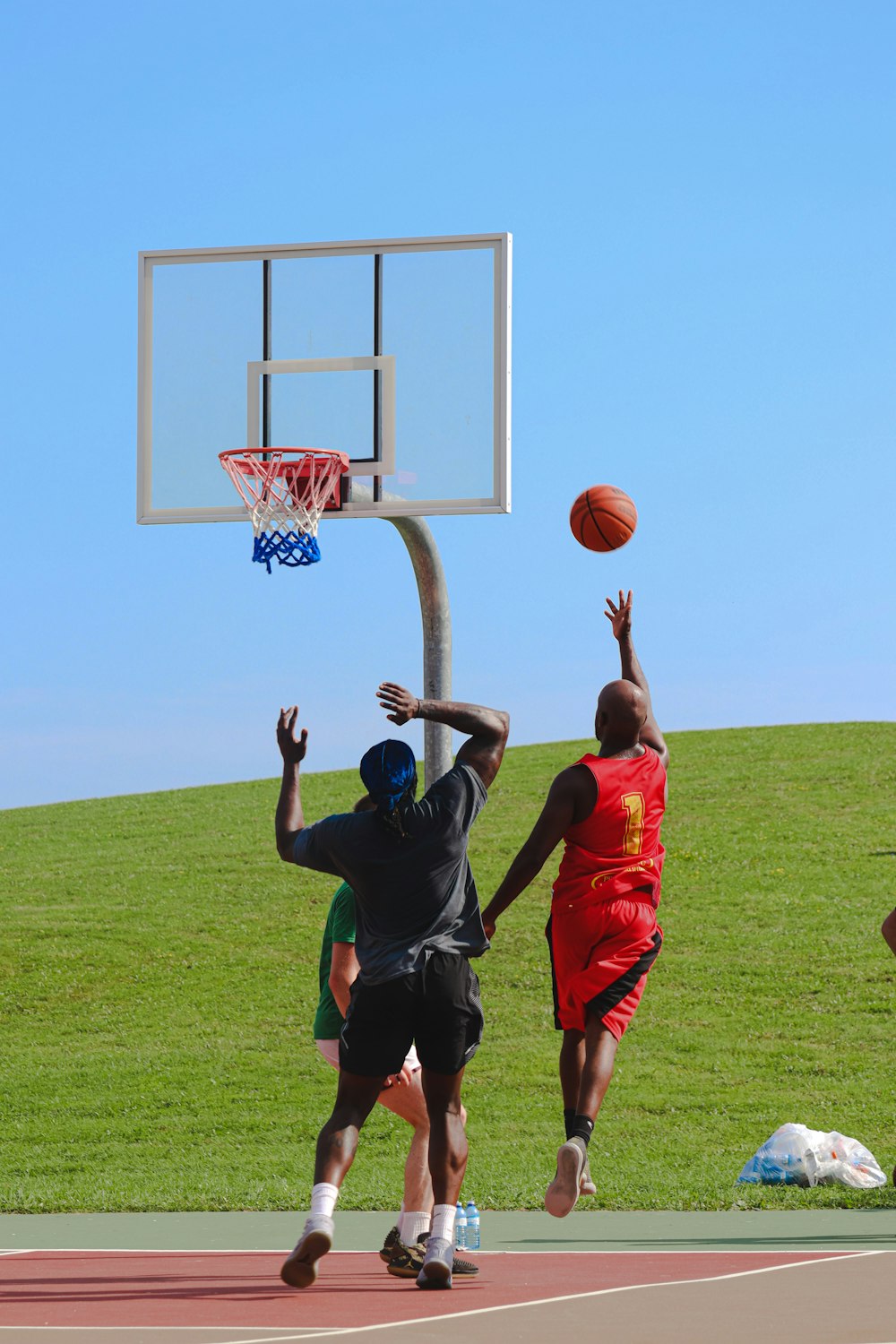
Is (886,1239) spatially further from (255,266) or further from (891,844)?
(891,844)

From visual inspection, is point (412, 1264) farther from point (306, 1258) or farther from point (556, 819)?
point (556, 819)

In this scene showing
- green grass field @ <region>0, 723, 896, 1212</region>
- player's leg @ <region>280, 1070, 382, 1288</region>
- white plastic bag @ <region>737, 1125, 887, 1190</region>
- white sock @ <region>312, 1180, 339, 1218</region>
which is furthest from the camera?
green grass field @ <region>0, 723, 896, 1212</region>

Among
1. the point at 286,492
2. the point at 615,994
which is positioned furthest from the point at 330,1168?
the point at 286,492

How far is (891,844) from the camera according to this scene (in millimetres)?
29812

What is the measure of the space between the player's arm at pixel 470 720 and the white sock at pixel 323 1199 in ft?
6.14

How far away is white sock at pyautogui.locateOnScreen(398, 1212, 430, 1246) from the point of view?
26.8 ft

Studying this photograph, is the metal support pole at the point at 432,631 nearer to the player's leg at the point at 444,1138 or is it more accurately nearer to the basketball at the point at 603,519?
the basketball at the point at 603,519

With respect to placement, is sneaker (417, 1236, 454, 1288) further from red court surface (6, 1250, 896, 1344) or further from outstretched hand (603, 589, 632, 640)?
outstretched hand (603, 589, 632, 640)

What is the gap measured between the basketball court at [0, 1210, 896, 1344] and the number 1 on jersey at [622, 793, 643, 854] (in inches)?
79.6

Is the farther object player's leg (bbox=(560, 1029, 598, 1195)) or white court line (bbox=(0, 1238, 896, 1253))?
white court line (bbox=(0, 1238, 896, 1253))

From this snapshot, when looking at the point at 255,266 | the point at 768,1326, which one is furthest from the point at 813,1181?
the point at 255,266

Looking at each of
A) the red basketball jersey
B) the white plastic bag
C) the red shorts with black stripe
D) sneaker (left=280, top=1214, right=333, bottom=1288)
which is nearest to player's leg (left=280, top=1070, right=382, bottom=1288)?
sneaker (left=280, top=1214, right=333, bottom=1288)

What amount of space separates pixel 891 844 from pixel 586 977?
901 inches

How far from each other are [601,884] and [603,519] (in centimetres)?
246
